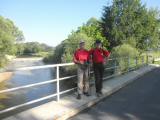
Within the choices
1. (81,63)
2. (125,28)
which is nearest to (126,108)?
(81,63)

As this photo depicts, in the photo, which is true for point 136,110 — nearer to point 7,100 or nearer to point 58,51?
point 7,100

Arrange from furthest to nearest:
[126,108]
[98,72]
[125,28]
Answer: [125,28]
[98,72]
[126,108]

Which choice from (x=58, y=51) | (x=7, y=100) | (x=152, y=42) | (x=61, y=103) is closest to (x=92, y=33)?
(x=58, y=51)

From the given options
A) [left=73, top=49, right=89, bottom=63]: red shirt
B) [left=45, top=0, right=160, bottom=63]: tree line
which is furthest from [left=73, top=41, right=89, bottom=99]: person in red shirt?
[left=45, top=0, right=160, bottom=63]: tree line

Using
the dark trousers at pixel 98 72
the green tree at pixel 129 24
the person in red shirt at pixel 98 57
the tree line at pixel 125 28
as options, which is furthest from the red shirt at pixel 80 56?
the green tree at pixel 129 24

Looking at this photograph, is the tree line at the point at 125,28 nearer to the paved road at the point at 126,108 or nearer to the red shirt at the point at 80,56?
the paved road at the point at 126,108

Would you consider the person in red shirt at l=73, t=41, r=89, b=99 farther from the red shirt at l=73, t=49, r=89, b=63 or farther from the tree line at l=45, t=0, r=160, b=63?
the tree line at l=45, t=0, r=160, b=63

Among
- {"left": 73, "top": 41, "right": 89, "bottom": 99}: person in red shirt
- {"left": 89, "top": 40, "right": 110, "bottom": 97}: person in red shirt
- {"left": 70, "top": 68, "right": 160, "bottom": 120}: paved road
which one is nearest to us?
{"left": 70, "top": 68, "right": 160, "bottom": 120}: paved road

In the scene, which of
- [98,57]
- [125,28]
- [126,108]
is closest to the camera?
[126,108]

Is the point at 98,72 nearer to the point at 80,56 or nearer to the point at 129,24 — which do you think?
the point at 80,56

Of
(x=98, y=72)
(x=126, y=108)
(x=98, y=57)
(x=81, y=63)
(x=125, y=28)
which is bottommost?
(x=126, y=108)

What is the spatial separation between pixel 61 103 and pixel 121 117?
2.00 m

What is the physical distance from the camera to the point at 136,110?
8.67 m

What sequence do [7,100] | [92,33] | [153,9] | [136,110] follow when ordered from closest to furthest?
[136,110]
[7,100]
[153,9]
[92,33]
